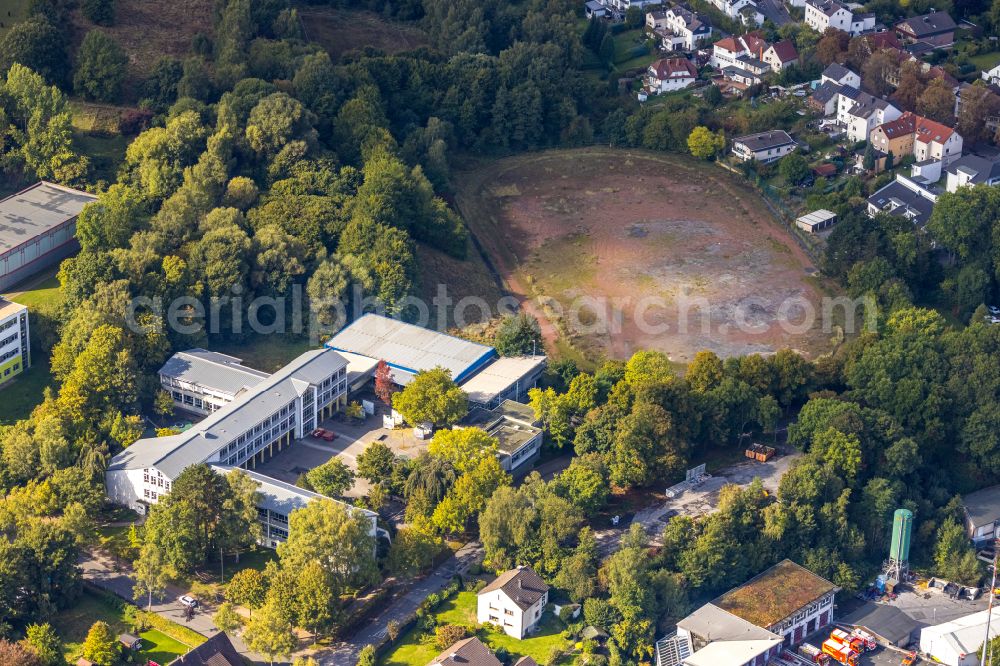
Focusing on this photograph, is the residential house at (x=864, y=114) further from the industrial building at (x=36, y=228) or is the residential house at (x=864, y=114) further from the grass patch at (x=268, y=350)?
the industrial building at (x=36, y=228)

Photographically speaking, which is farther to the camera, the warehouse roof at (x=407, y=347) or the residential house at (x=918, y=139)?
the residential house at (x=918, y=139)

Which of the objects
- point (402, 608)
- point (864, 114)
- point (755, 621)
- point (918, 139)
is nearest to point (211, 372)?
point (402, 608)

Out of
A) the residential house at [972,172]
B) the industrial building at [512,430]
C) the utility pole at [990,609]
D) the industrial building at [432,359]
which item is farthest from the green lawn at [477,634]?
the residential house at [972,172]

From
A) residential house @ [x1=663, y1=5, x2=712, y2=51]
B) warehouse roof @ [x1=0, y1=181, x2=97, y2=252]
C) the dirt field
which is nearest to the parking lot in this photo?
the dirt field

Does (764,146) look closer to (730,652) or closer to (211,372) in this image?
(211,372)

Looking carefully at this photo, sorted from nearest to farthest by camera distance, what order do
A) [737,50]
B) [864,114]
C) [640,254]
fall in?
[640,254] → [864,114] → [737,50]

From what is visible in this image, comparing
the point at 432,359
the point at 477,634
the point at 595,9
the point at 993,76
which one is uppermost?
the point at 993,76

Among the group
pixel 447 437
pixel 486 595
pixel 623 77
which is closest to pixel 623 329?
pixel 447 437
